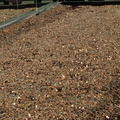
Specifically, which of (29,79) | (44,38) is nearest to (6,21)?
(44,38)

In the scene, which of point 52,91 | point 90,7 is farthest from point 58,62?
point 90,7

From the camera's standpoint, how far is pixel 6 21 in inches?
337

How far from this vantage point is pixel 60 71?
5.00 m

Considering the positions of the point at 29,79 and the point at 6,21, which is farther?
the point at 6,21

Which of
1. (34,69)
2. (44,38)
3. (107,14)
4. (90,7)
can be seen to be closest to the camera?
(34,69)

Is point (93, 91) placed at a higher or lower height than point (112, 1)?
lower

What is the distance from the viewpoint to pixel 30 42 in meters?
6.85

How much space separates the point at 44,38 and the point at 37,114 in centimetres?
380

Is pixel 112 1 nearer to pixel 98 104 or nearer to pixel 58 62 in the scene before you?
pixel 58 62

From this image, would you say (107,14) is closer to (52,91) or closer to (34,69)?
(34,69)

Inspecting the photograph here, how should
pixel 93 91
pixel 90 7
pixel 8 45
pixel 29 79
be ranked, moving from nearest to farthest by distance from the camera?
pixel 93 91
pixel 29 79
pixel 8 45
pixel 90 7

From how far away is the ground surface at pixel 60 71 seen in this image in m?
3.74

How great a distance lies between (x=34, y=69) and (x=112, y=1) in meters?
8.63

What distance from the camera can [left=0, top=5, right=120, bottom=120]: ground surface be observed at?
3742 millimetres
